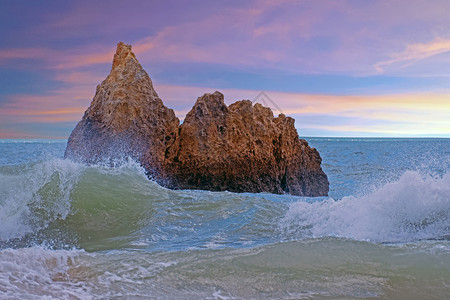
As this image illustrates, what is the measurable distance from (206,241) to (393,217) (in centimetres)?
281

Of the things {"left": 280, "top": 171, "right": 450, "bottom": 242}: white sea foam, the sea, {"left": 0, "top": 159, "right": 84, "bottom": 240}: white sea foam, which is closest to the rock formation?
the sea

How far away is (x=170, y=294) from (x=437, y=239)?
3.77 m

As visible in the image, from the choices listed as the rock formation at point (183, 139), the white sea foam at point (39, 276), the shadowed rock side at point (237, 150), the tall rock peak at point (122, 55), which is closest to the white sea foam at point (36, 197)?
the rock formation at point (183, 139)

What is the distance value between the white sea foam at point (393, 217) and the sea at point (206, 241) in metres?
0.02

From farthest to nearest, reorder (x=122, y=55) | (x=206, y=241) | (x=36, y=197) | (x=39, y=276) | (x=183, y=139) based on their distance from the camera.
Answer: (x=122, y=55)
(x=183, y=139)
(x=36, y=197)
(x=206, y=241)
(x=39, y=276)

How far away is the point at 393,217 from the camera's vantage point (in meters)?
6.61

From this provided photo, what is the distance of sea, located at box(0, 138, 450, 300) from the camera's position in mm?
4273

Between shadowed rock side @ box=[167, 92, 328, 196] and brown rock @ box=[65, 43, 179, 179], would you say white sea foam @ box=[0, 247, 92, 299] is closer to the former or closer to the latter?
brown rock @ box=[65, 43, 179, 179]

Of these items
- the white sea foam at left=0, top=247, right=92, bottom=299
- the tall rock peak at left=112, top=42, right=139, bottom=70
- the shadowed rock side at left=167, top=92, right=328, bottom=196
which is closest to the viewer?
the white sea foam at left=0, top=247, right=92, bottom=299

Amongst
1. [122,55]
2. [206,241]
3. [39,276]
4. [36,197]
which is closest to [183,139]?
[122,55]

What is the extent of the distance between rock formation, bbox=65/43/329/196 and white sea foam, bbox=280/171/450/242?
14.9ft

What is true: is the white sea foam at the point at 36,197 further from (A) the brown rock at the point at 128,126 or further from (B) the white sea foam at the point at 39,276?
(B) the white sea foam at the point at 39,276

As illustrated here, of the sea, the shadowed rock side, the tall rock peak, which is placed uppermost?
the tall rock peak

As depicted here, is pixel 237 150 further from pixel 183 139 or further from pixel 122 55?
pixel 122 55
